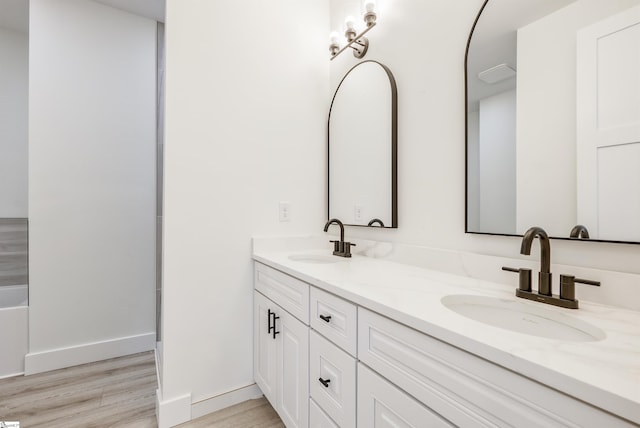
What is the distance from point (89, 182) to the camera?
2.15 m

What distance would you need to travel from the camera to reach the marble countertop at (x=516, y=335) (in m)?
0.44

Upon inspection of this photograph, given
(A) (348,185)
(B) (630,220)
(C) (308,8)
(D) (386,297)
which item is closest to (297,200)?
(A) (348,185)

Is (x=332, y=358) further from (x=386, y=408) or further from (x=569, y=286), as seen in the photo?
(x=569, y=286)

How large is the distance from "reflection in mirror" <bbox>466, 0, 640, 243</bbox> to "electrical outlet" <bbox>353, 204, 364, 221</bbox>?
2.11 feet

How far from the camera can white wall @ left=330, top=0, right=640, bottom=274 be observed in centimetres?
124

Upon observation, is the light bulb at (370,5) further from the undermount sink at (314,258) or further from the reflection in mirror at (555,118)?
the undermount sink at (314,258)

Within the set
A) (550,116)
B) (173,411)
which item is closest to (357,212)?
(550,116)

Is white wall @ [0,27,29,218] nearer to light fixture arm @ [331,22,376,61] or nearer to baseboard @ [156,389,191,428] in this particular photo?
baseboard @ [156,389,191,428]

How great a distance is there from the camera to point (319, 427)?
3.58ft

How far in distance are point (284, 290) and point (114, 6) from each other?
2473 mm

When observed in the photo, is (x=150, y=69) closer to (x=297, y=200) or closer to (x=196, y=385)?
(x=297, y=200)

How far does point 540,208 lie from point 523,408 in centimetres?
70

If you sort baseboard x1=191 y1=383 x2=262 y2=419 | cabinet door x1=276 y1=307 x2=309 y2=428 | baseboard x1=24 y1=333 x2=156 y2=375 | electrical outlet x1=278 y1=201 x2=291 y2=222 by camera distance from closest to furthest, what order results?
1. cabinet door x1=276 y1=307 x2=309 y2=428
2. baseboard x1=191 y1=383 x2=262 y2=419
3. electrical outlet x1=278 y1=201 x2=291 y2=222
4. baseboard x1=24 y1=333 x2=156 y2=375

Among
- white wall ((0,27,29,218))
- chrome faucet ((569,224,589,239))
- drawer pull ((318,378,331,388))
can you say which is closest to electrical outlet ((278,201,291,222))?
drawer pull ((318,378,331,388))
